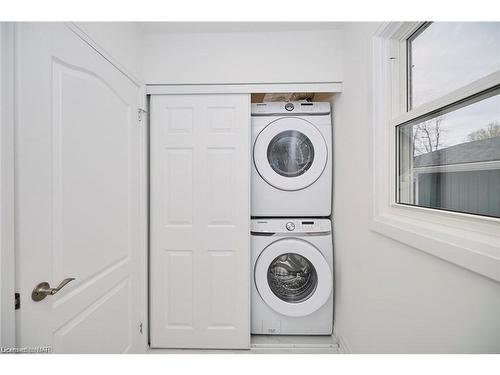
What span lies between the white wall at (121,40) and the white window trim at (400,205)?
1.43 metres

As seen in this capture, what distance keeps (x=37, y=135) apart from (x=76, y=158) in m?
0.18

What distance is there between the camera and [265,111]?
179 centimetres

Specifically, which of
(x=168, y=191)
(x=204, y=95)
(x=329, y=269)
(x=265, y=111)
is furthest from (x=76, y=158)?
(x=329, y=269)

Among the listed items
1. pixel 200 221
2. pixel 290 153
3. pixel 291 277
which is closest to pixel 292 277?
pixel 291 277

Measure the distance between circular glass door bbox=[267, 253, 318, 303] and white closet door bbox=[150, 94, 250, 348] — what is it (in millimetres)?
244

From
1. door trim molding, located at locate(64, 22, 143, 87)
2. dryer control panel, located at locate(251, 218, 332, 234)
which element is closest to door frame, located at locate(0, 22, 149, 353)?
door trim molding, located at locate(64, 22, 143, 87)

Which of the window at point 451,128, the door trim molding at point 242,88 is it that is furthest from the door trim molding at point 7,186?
the window at point 451,128

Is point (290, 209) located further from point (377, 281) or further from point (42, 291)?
point (42, 291)

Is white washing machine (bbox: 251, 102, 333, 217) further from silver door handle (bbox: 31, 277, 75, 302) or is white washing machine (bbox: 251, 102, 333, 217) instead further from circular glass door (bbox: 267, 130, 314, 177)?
silver door handle (bbox: 31, 277, 75, 302)

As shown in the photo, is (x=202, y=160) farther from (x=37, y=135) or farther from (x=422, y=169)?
(x=422, y=169)

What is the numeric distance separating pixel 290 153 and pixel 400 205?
91 centimetres

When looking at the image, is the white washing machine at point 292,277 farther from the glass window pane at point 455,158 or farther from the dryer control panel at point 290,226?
the glass window pane at point 455,158

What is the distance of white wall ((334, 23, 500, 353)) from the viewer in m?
0.68

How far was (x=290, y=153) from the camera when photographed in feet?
5.94
